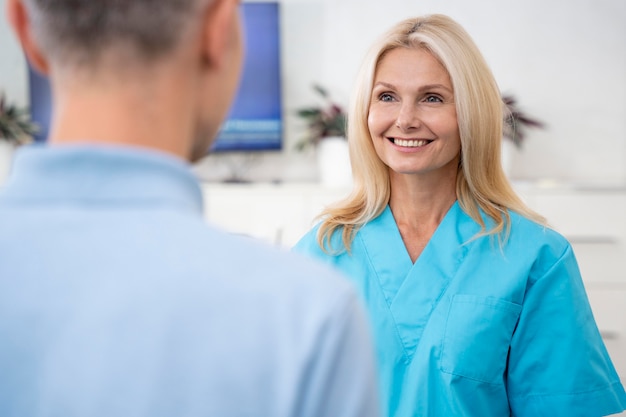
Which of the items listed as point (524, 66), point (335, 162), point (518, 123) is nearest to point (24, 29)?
point (335, 162)

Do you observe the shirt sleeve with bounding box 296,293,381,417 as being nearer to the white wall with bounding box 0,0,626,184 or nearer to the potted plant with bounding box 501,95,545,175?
the potted plant with bounding box 501,95,545,175

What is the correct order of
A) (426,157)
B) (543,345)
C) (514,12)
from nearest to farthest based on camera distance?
(543,345)
(426,157)
(514,12)

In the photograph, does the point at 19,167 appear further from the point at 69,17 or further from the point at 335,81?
the point at 335,81

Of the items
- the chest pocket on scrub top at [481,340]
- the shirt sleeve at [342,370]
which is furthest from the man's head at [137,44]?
the chest pocket on scrub top at [481,340]

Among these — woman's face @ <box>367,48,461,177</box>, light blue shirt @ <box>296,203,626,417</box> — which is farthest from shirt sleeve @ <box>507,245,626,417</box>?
woman's face @ <box>367,48,461,177</box>

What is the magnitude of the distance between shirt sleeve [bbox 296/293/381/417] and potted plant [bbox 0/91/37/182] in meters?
3.46

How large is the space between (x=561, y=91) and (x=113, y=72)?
3536 millimetres

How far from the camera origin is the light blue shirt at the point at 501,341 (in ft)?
4.21

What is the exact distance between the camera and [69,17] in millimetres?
491

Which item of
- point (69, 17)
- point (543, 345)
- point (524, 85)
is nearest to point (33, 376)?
point (69, 17)

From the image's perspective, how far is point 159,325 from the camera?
44 cm

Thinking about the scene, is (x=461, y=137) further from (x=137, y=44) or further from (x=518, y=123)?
(x=518, y=123)

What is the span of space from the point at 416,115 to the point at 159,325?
3.46 ft

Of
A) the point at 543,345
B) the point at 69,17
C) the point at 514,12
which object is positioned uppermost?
the point at 514,12
